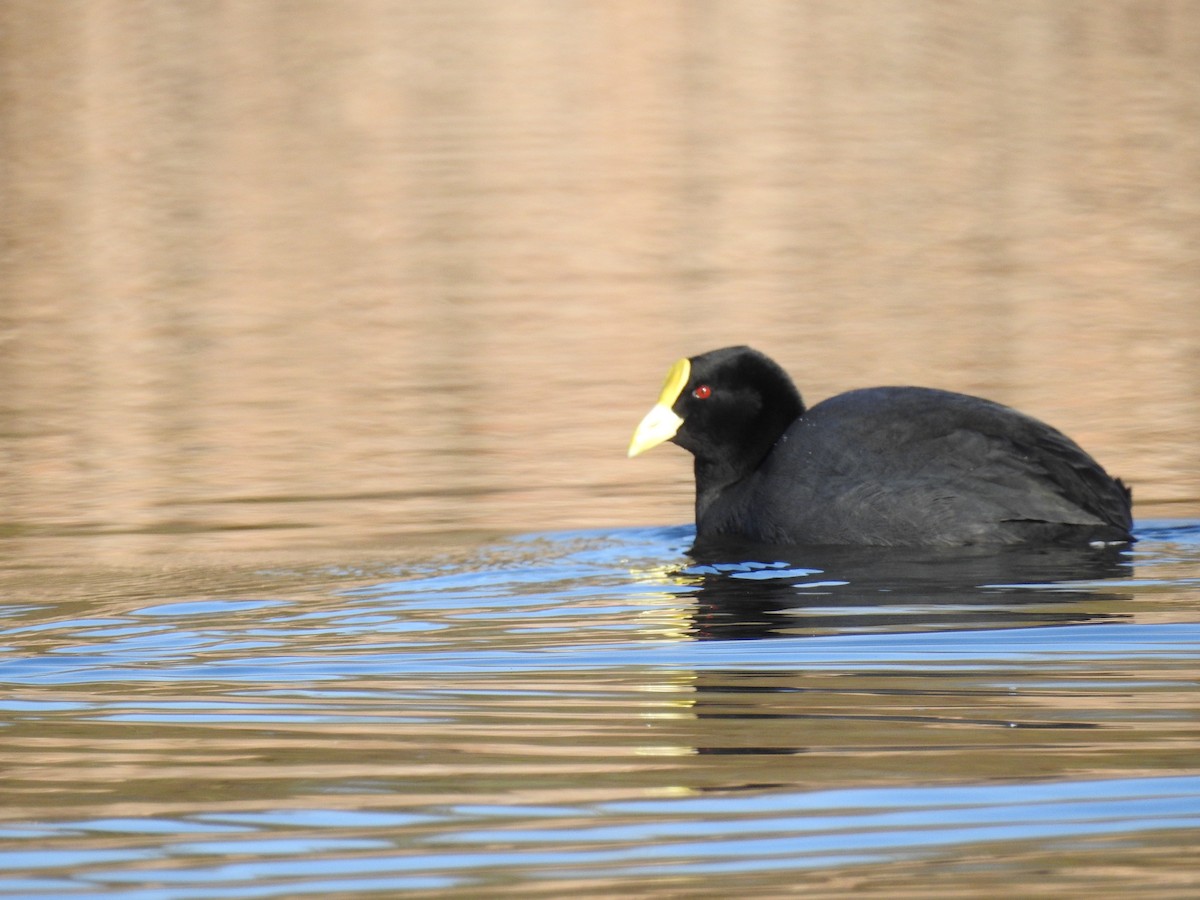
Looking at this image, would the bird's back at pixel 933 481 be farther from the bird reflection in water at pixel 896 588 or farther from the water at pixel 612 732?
the water at pixel 612 732

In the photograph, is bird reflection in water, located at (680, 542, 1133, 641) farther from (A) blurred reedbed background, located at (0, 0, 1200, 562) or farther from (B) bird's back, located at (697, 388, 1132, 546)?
(A) blurred reedbed background, located at (0, 0, 1200, 562)

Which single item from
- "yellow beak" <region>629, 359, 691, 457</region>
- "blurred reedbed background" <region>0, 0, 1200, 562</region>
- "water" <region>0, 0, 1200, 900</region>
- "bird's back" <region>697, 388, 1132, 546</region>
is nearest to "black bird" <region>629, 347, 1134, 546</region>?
"bird's back" <region>697, 388, 1132, 546</region>

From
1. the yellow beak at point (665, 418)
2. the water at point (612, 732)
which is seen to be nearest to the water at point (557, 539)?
the water at point (612, 732)

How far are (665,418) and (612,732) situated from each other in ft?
12.3

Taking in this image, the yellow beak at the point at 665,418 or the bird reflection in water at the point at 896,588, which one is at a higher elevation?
the yellow beak at the point at 665,418

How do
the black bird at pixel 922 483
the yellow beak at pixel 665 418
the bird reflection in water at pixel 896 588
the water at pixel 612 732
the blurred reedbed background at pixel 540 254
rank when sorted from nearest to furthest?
the water at pixel 612 732, the bird reflection in water at pixel 896 588, the black bird at pixel 922 483, the yellow beak at pixel 665 418, the blurred reedbed background at pixel 540 254

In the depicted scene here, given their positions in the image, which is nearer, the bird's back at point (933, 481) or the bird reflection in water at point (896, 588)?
the bird reflection in water at point (896, 588)

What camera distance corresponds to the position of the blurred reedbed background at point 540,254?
955 centimetres

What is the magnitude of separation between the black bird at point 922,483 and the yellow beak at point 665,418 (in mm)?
413

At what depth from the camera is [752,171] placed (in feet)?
78.0

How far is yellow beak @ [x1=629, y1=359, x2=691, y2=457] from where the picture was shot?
810cm

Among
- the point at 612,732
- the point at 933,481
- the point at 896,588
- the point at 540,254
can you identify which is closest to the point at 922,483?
the point at 933,481

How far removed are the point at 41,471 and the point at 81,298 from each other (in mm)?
7241

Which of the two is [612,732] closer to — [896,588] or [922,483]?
[896,588]
